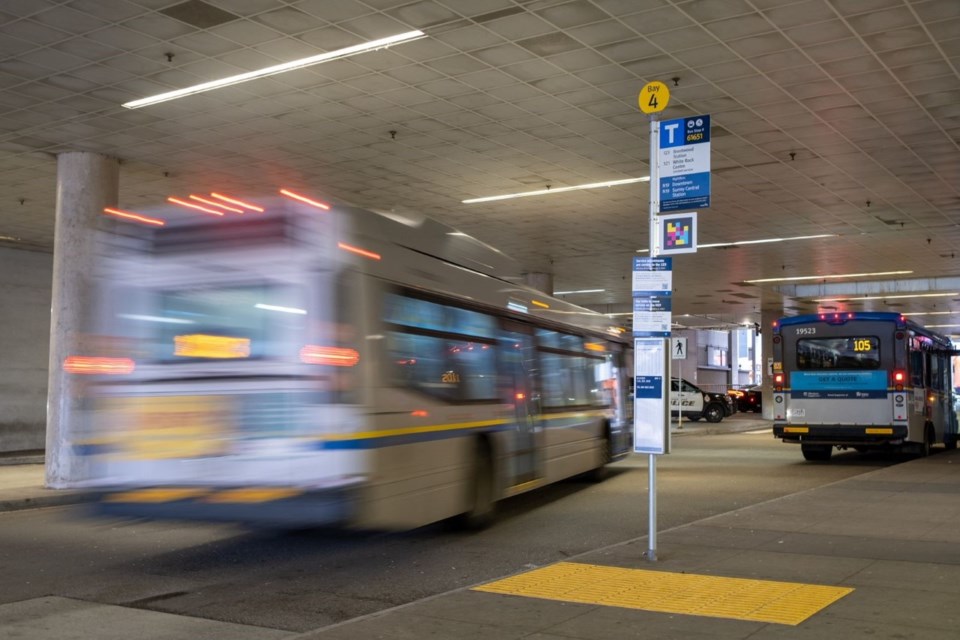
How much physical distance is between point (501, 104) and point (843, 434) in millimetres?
11751

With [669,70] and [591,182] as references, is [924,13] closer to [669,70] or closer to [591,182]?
[669,70]

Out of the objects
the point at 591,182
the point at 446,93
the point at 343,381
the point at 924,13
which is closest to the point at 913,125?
the point at 924,13

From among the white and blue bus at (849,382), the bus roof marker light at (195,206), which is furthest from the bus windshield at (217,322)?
the white and blue bus at (849,382)

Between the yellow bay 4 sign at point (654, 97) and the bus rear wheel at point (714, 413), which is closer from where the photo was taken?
the yellow bay 4 sign at point (654, 97)

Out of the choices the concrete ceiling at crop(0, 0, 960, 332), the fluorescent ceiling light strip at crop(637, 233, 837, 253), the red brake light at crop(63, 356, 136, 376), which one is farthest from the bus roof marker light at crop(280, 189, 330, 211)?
the fluorescent ceiling light strip at crop(637, 233, 837, 253)

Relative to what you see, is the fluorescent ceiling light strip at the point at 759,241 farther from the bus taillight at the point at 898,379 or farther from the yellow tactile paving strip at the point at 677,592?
the yellow tactile paving strip at the point at 677,592

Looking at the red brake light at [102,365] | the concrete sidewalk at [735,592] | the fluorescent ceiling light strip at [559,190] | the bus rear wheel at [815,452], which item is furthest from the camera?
the bus rear wheel at [815,452]

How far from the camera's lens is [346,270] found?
28.5ft

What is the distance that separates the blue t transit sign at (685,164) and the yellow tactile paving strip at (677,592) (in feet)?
10.8

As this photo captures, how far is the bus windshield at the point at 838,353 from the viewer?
21.5 meters

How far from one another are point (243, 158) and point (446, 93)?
520 cm

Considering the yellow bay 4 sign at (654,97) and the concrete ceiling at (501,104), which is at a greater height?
the concrete ceiling at (501,104)

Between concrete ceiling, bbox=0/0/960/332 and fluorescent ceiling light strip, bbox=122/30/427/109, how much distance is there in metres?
0.17

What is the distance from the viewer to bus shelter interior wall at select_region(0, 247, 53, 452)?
2634 cm
